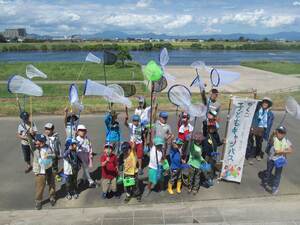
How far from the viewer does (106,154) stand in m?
7.90

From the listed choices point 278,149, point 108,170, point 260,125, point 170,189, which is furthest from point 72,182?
point 260,125

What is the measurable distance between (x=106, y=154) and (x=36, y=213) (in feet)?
6.21

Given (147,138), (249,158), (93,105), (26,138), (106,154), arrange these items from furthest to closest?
(93,105) → (249,158) → (147,138) → (26,138) → (106,154)

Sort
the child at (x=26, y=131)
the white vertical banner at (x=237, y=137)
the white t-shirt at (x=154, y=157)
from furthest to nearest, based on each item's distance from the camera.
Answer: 1. the child at (x=26, y=131)
2. the white vertical banner at (x=237, y=137)
3. the white t-shirt at (x=154, y=157)

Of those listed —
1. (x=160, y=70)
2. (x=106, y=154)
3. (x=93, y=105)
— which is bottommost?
(x=93, y=105)

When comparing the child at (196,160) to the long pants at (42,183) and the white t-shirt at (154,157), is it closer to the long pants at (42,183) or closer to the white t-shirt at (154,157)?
the white t-shirt at (154,157)

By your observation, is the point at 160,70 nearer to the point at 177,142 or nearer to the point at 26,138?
the point at 177,142

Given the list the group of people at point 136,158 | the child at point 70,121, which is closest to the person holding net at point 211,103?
the group of people at point 136,158

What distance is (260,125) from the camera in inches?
411

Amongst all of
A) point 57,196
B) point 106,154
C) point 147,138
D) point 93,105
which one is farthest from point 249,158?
point 93,105

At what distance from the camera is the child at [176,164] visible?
8219 mm

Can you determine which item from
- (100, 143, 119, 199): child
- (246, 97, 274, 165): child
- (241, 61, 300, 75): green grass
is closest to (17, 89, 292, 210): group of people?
(100, 143, 119, 199): child

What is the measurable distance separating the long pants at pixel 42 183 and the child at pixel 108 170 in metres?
1.10

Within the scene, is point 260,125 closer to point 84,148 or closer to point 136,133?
point 136,133
